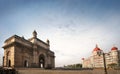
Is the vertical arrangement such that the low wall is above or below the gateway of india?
below

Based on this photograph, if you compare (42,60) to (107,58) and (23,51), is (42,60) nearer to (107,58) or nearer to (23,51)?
(23,51)

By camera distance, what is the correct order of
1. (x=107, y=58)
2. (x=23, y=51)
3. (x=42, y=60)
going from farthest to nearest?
(x=107, y=58) → (x=42, y=60) → (x=23, y=51)

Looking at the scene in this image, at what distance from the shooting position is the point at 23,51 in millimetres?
33844

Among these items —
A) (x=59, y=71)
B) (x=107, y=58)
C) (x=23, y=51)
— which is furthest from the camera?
(x=107, y=58)

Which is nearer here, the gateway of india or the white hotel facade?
the gateway of india

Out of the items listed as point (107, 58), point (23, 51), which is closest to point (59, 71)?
point (23, 51)

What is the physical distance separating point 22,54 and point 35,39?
572 centimetres

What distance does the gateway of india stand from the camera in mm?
31734

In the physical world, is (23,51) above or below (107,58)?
above

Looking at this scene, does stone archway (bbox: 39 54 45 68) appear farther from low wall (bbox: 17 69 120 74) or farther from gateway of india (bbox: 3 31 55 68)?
low wall (bbox: 17 69 120 74)

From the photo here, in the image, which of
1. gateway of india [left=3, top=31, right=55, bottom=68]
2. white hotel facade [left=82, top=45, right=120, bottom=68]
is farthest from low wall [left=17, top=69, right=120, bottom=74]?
white hotel facade [left=82, top=45, right=120, bottom=68]

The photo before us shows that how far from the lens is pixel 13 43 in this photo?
104 ft

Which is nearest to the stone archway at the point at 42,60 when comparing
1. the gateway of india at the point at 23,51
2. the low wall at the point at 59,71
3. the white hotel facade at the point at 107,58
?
the gateway of india at the point at 23,51

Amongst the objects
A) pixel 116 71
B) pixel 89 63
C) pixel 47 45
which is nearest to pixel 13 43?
pixel 47 45
